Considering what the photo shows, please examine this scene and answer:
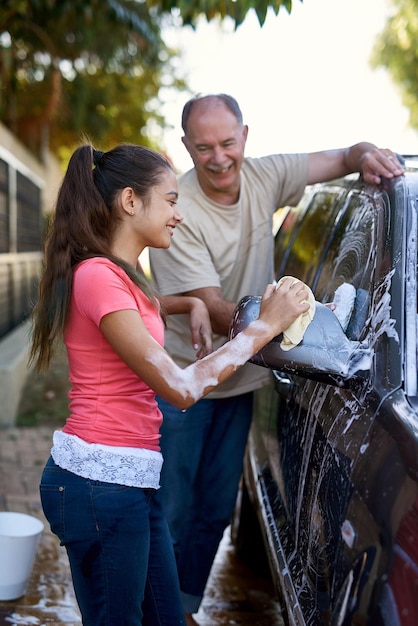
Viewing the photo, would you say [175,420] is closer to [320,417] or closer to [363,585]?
Result: [320,417]

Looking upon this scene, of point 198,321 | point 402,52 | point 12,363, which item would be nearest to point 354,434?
point 198,321

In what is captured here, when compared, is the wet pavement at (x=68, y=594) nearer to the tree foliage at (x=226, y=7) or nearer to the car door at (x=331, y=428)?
the car door at (x=331, y=428)

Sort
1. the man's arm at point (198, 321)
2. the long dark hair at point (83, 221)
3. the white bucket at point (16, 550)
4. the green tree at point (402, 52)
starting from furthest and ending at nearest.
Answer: the green tree at point (402, 52), the white bucket at point (16, 550), the man's arm at point (198, 321), the long dark hair at point (83, 221)

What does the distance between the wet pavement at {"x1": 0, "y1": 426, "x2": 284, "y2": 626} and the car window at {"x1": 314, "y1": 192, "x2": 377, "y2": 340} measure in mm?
1628

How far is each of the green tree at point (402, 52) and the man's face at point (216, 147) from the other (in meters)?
19.1

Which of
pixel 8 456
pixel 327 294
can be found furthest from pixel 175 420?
pixel 8 456

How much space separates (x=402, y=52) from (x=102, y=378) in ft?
73.4

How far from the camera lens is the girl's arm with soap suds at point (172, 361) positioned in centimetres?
228

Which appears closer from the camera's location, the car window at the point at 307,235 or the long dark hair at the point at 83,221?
the long dark hair at the point at 83,221

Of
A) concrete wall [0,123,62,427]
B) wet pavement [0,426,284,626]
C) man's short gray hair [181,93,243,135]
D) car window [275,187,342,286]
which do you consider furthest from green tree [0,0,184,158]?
man's short gray hair [181,93,243,135]

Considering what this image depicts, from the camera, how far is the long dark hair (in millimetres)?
2453

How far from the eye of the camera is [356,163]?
3.64 metres

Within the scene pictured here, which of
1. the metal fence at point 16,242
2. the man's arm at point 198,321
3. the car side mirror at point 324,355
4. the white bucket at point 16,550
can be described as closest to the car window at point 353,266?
the car side mirror at point 324,355

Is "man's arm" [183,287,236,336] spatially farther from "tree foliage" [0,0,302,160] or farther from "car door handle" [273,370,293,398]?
"tree foliage" [0,0,302,160]
